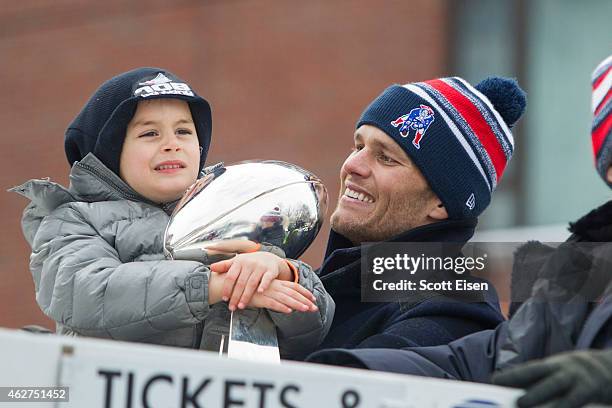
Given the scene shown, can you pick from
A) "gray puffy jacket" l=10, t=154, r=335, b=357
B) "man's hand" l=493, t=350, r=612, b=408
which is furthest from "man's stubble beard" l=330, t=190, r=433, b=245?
"man's hand" l=493, t=350, r=612, b=408

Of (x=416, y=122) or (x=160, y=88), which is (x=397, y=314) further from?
(x=160, y=88)

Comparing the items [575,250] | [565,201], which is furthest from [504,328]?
[565,201]

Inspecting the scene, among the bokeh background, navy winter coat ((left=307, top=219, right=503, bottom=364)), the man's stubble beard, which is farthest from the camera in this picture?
the bokeh background

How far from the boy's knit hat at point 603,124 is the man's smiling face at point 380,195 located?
96 centimetres

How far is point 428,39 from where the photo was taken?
10836 mm

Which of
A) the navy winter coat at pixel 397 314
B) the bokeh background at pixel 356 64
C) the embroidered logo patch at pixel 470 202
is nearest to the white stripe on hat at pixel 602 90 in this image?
the navy winter coat at pixel 397 314

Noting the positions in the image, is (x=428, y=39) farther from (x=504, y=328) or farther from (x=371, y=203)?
(x=504, y=328)

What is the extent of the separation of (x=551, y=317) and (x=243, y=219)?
2.53 ft

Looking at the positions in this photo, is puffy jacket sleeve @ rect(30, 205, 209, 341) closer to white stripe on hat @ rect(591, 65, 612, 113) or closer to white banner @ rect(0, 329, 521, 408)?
white banner @ rect(0, 329, 521, 408)

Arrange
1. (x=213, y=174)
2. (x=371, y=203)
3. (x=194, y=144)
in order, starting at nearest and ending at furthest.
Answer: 1. (x=213, y=174)
2. (x=194, y=144)
3. (x=371, y=203)

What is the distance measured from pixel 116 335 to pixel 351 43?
Result: 299 inches

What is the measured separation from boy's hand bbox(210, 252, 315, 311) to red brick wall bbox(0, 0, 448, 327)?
6.95 m

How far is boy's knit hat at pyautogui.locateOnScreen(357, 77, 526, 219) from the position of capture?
4.21 metres

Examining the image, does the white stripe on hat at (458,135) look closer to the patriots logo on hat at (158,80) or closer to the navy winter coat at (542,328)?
the patriots logo on hat at (158,80)
